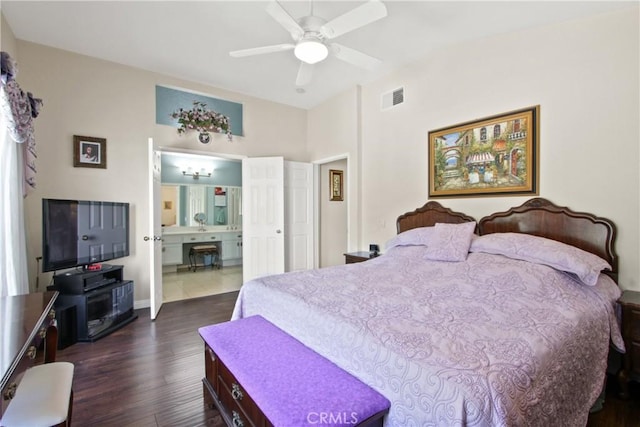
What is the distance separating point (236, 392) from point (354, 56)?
2.57 metres

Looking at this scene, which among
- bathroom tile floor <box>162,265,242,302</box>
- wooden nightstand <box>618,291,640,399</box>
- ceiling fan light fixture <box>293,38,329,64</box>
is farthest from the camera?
bathroom tile floor <box>162,265,242,302</box>

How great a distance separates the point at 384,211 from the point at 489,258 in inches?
68.9

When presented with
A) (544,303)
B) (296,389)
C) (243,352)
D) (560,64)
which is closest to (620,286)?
(544,303)

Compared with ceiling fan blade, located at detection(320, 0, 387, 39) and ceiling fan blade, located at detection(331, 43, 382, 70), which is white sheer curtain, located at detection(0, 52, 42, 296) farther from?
ceiling fan blade, located at detection(331, 43, 382, 70)

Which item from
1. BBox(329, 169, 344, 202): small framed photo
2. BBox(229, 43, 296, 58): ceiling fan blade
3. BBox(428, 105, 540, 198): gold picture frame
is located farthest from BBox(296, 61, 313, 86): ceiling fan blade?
BBox(329, 169, 344, 202): small framed photo

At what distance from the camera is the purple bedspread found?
0.96 m

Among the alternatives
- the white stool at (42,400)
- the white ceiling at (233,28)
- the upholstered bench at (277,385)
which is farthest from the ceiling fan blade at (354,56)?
the white stool at (42,400)

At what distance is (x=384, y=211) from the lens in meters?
3.90

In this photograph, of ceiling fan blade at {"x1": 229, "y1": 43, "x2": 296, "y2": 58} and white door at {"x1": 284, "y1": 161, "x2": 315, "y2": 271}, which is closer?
ceiling fan blade at {"x1": 229, "y1": 43, "x2": 296, "y2": 58}

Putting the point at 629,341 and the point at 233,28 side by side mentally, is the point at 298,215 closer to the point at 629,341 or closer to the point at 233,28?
the point at 233,28

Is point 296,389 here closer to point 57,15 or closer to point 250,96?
point 57,15

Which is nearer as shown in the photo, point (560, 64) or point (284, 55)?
point (560, 64)

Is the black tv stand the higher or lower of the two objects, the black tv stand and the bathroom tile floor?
the higher

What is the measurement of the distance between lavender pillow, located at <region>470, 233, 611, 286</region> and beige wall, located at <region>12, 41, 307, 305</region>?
3816mm
